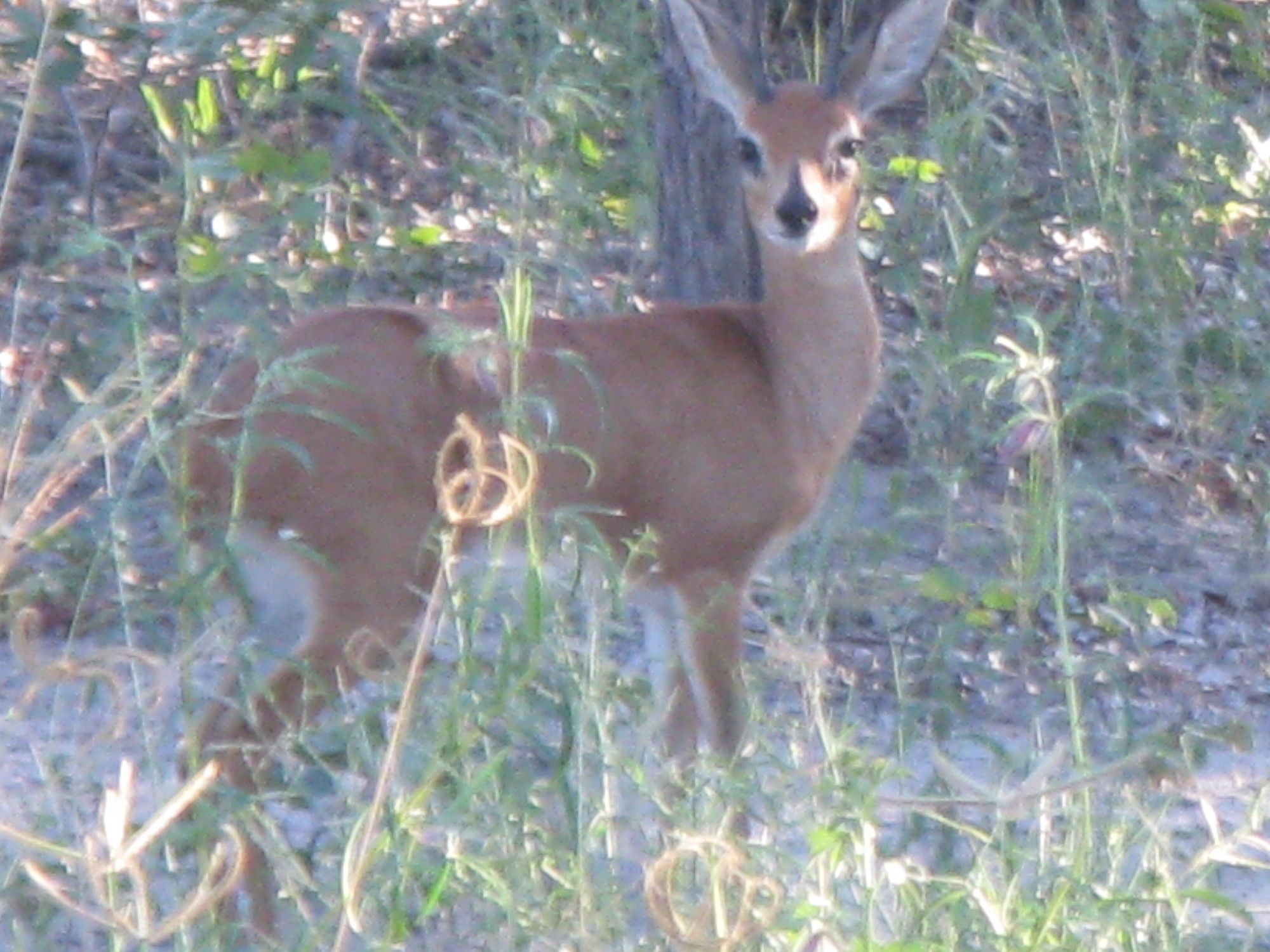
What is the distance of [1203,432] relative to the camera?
7.39m

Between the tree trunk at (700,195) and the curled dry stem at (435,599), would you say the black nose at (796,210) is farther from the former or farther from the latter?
the curled dry stem at (435,599)

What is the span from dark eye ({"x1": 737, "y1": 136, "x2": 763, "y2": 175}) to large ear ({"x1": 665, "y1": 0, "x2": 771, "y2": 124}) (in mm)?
113

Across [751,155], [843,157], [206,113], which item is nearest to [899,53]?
[843,157]

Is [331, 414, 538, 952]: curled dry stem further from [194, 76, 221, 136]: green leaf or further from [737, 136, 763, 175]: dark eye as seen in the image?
[194, 76, 221, 136]: green leaf

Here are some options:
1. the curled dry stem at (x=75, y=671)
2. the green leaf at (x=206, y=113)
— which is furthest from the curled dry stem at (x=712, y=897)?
the green leaf at (x=206, y=113)

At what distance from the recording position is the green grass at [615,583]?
3.30 metres

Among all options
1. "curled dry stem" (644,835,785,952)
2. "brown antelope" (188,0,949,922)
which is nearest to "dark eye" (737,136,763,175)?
"brown antelope" (188,0,949,922)

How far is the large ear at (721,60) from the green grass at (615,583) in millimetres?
632

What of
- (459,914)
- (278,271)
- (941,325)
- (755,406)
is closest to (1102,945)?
(459,914)

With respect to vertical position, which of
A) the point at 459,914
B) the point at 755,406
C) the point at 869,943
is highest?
the point at 755,406

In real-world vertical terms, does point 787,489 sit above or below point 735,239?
below

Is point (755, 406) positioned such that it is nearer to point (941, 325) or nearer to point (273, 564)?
point (273, 564)

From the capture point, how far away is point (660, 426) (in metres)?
5.35

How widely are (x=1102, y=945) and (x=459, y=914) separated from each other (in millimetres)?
1272
